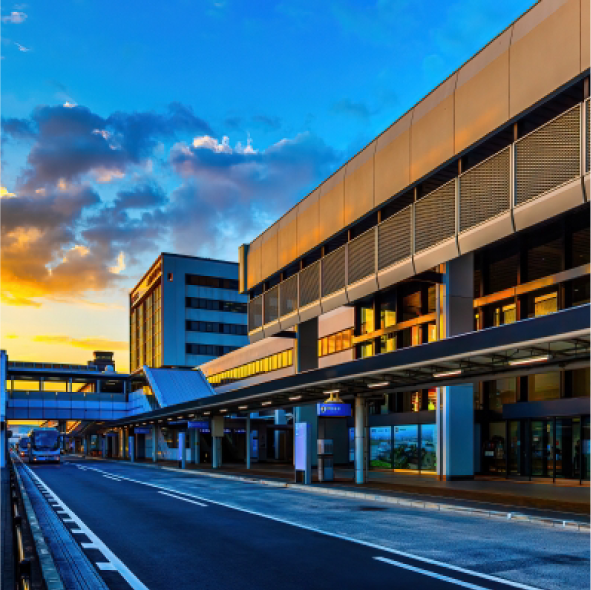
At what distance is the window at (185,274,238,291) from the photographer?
10694 cm

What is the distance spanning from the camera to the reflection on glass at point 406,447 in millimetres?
34094

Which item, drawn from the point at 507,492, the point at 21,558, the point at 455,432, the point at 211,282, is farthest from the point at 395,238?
the point at 211,282

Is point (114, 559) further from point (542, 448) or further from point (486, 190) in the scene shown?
point (542, 448)

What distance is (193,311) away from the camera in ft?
349

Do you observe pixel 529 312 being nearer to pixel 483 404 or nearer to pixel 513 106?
pixel 483 404

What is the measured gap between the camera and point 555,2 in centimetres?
2117

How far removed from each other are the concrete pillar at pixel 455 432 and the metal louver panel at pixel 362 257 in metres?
6.15

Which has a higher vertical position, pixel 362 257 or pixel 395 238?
pixel 395 238

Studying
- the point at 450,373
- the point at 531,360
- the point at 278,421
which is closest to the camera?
the point at 531,360

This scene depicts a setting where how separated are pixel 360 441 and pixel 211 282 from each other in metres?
84.5

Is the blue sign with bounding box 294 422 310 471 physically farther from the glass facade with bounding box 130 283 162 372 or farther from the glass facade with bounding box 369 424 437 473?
the glass facade with bounding box 130 283 162 372

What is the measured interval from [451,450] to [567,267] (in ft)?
26.6

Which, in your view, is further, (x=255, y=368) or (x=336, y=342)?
(x=255, y=368)

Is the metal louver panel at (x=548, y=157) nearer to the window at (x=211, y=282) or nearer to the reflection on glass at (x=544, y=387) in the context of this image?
the reflection on glass at (x=544, y=387)
